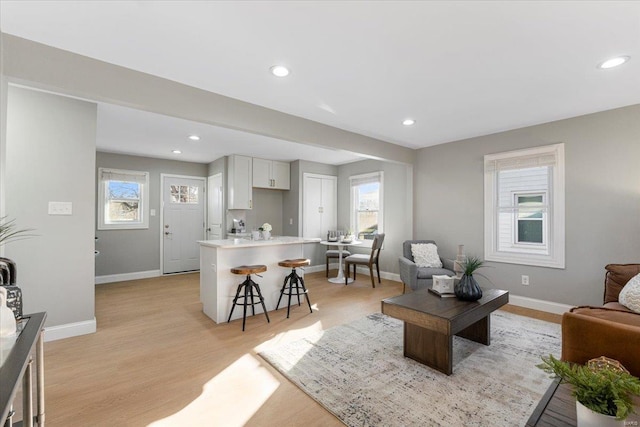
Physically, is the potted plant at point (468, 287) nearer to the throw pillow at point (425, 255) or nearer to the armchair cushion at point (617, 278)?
the armchair cushion at point (617, 278)

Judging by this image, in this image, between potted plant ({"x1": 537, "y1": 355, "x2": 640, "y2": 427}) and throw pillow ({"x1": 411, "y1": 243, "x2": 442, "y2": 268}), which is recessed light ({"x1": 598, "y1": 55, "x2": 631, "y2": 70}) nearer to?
potted plant ({"x1": 537, "y1": 355, "x2": 640, "y2": 427})

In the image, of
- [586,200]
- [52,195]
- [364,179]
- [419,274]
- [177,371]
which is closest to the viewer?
[177,371]

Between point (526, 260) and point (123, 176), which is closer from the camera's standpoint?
point (526, 260)

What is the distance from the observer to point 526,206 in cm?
395

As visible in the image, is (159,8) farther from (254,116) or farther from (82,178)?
(82,178)

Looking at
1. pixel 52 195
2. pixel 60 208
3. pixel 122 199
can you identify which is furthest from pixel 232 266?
pixel 122 199

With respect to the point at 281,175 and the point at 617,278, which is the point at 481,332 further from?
the point at 281,175

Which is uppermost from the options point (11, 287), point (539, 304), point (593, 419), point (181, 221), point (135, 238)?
point (181, 221)

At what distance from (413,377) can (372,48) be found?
2518 mm

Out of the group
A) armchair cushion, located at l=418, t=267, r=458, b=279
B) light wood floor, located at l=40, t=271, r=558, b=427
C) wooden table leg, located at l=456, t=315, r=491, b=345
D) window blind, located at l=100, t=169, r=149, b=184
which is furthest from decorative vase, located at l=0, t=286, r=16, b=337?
window blind, located at l=100, t=169, r=149, b=184

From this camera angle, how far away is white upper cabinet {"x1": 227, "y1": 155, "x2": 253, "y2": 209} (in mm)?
5660

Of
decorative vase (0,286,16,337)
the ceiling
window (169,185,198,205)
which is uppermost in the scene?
the ceiling

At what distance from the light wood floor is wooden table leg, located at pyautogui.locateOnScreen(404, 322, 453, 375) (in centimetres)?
100

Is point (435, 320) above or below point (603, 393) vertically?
below
